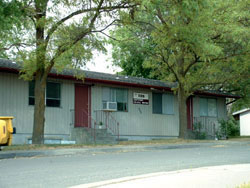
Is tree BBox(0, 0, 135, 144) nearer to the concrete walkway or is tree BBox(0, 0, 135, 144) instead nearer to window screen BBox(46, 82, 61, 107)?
window screen BBox(46, 82, 61, 107)

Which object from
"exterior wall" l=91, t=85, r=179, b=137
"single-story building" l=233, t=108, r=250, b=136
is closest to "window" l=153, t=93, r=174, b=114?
"exterior wall" l=91, t=85, r=179, b=137

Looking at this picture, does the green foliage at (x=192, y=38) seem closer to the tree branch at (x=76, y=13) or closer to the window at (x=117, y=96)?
the tree branch at (x=76, y=13)

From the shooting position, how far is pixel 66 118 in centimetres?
2056

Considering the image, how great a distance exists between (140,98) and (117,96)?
1816 mm

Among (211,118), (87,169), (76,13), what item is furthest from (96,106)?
(87,169)

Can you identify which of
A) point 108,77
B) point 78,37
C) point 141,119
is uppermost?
point 78,37

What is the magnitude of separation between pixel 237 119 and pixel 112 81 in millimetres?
31640

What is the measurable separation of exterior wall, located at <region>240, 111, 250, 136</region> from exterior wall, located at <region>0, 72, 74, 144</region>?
2841 cm

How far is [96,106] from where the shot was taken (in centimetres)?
2200

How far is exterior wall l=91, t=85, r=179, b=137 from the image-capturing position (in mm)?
22219

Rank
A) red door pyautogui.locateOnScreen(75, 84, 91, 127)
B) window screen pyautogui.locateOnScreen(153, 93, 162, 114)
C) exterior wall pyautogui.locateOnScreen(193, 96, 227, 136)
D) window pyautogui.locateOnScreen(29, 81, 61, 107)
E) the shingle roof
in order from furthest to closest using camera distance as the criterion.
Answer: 1. exterior wall pyautogui.locateOnScreen(193, 96, 227, 136)
2. window screen pyautogui.locateOnScreen(153, 93, 162, 114)
3. red door pyautogui.locateOnScreen(75, 84, 91, 127)
4. window pyautogui.locateOnScreen(29, 81, 61, 107)
5. the shingle roof

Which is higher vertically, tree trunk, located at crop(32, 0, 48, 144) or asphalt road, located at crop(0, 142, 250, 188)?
tree trunk, located at crop(32, 0, 48, 144)

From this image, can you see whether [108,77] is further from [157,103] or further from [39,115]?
[39,115]

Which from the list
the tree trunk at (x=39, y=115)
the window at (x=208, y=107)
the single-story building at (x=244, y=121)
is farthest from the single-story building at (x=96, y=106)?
the single-story building at (x=244, y=121)
